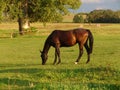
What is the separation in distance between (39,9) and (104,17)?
175ft

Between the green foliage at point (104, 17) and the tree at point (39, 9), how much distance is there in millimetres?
47484

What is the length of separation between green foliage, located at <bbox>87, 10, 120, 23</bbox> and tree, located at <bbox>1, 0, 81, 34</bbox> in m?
47.5

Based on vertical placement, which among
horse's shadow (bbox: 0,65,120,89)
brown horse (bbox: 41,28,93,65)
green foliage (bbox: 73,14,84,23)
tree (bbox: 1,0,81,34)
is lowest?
green foliage (bbox: 73,14,84,23)

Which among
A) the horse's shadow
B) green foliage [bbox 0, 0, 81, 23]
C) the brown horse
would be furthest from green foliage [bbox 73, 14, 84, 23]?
the horse's shadow

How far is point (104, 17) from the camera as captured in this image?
103m

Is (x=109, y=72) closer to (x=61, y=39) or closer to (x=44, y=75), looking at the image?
(x=44, y=75)

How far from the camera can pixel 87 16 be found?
345 ft

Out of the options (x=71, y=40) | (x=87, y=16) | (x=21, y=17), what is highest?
(x=71, y=40)

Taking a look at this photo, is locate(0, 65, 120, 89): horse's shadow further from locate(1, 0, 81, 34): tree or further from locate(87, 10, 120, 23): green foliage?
locate(87, 10, 120, 23): green foliage

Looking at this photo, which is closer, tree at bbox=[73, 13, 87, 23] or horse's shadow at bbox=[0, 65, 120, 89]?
horse's shadow at bbox=[0, 65, 120, 89]

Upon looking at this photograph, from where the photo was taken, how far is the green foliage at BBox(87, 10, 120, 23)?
101338 millimetres

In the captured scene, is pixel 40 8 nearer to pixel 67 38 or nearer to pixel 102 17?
pixel 67 38

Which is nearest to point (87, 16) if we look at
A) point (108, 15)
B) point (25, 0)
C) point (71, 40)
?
point (108, 15)

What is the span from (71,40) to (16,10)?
32.6 m
